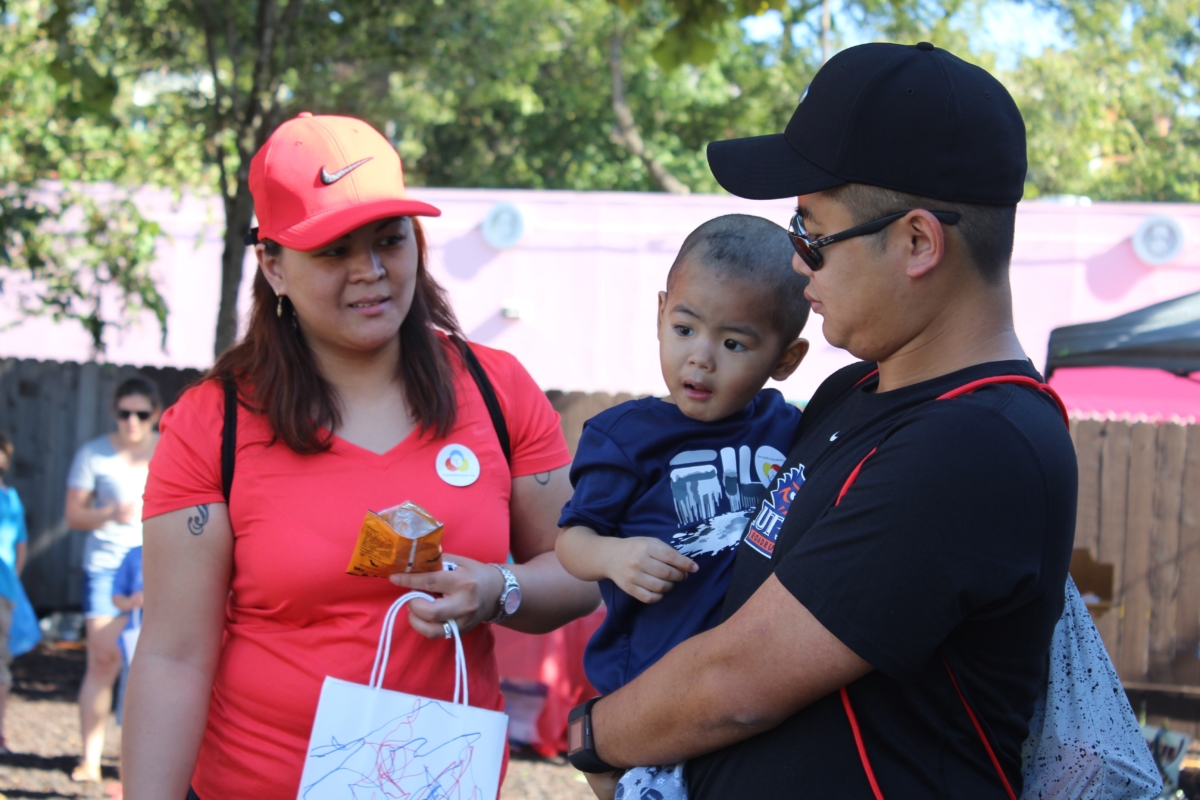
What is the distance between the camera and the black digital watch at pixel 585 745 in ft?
5.73

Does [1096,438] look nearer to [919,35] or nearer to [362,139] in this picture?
[362,139]

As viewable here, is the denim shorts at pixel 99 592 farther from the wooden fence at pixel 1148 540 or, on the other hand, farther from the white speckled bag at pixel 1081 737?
the wooden fence at pixel 1148 540

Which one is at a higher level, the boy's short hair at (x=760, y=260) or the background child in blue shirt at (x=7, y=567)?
the boy's short hair at (x=760, y=260)

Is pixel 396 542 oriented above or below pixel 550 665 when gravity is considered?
above

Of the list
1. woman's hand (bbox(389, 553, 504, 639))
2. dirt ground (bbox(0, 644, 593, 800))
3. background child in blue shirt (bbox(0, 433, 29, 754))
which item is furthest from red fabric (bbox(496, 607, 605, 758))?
woman's hand (bbox(389, 553, 504, 639))

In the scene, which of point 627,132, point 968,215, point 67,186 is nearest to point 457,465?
point 968,215

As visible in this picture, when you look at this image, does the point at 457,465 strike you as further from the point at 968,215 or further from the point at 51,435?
the point at 51,435

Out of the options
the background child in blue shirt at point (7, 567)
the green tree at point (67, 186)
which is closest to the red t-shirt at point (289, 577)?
the background child in blue shirt at point (7, 567)

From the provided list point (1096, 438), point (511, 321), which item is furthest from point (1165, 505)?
point (511, 321)

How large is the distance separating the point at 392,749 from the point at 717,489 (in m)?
0.75

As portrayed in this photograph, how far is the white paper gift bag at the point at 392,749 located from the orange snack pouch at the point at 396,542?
222 mm

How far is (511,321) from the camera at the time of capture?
49.9 ft

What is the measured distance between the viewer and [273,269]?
88.7 inches

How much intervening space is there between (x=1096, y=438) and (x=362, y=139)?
7.41 metres
